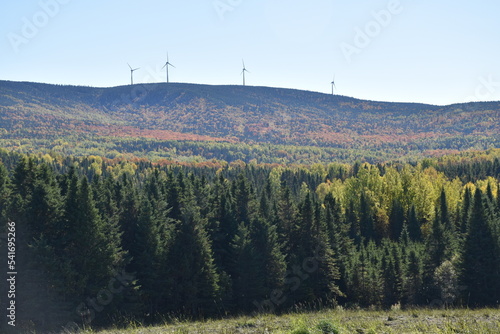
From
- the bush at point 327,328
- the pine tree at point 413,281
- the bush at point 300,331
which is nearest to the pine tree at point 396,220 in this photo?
the pine tree at point 413,281

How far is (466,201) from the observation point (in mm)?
82375

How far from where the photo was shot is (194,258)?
49.1 m

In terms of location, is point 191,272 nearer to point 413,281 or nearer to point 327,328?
point 413,281

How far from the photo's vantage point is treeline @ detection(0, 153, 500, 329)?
133ft

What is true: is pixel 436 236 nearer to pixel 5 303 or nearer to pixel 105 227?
pixel 105 227

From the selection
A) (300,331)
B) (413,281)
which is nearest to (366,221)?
(413,281)

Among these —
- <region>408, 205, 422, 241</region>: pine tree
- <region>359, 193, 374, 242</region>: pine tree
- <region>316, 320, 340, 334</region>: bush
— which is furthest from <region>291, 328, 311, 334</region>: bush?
Result: <region>408, 205, 422, 241</region>: pine tree

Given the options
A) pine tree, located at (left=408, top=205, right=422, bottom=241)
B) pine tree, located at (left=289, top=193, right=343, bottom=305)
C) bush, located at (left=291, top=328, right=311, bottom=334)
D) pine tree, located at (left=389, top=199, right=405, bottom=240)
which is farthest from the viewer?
pine tree, located at (left=389, top=199, right=405, bottom=240)

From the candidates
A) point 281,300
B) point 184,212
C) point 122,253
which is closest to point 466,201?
point 281,300

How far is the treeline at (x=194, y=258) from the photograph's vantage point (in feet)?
133

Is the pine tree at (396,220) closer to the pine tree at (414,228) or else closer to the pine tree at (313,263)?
the pine tree at (414,228)

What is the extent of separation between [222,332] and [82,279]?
70.3 ft

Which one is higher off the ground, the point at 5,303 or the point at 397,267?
the point at 5,303

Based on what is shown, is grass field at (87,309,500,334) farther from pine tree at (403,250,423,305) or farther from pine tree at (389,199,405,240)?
pine tree at (389,199,405,240)
